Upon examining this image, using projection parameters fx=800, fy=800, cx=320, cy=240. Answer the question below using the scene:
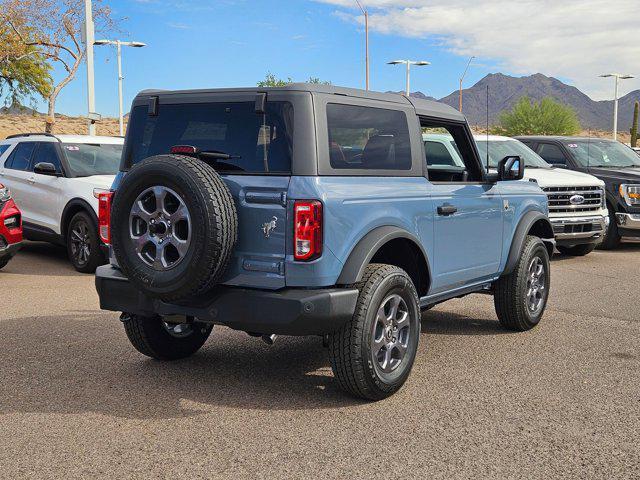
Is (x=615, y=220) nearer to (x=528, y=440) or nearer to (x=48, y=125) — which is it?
(x=528, y=440)

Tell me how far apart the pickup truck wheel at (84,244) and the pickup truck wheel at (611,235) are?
855 cm

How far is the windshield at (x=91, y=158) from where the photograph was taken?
1160cm

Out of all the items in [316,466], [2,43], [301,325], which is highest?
[2,43]

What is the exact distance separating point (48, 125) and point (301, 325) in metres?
27.3

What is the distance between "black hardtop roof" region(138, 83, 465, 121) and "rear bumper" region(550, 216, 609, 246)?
242 inches

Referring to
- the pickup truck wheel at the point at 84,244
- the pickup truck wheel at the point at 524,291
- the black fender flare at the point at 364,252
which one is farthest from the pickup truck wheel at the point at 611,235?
the black fender flare at the point at 364,252

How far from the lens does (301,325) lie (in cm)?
464

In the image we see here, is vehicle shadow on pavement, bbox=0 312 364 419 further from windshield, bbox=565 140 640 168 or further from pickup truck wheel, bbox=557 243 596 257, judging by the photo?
windshield, bbox=565 140 640 168

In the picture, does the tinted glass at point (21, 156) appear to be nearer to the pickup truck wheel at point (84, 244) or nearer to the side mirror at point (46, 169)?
the side mirror at point (46, 169)

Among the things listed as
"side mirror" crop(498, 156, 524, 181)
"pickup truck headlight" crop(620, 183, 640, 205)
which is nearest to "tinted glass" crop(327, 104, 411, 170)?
"side mirror" crop(498, 156, 524, 181)

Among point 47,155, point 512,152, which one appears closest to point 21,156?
point 47,155

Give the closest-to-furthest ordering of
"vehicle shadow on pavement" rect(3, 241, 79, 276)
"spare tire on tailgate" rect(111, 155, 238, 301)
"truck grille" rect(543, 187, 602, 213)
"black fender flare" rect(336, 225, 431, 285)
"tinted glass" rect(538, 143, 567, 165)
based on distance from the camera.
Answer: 1. "spare tire on tailgate" rect(111, 155, 238, 301)
2. "black fender flare" rect(336, 225, 431, 285)
3. "vehicle shadow on pavement" rect(3, 241, 79, 276)
4. "truck grille" rect(543, 187, 602, 213)
5. "tinted glass" rect(538, 143, 567, 165)

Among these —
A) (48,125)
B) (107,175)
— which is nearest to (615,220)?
(107,175)

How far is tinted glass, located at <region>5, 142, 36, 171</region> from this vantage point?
1235cm
